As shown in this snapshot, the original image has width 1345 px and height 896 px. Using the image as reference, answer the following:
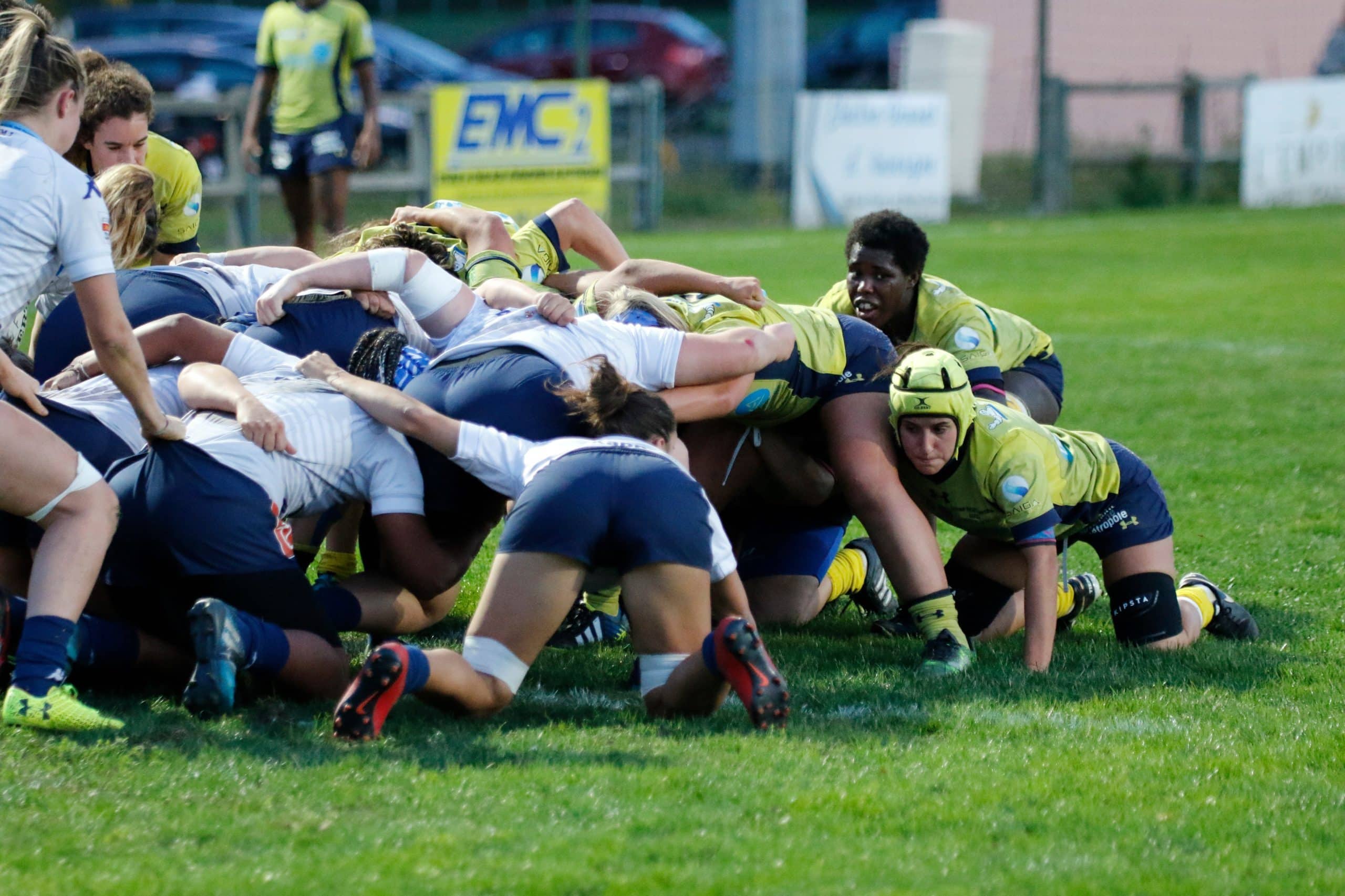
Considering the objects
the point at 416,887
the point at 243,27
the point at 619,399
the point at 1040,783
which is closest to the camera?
the point at 416,887

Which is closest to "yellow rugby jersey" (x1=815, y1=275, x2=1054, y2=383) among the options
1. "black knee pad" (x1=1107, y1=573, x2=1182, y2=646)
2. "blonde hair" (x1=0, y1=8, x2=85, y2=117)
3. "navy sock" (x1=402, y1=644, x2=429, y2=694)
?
"black knee pad" (x1=1107, y1=573, x2=1182, y2=646)

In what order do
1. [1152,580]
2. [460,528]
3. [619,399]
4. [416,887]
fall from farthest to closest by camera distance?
1. [1152,580]
2. [460,528]
3. [619,399]
4. [416,887]

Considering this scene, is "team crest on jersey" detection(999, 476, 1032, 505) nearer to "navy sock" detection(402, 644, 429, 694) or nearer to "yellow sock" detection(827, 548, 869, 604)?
"yellow sock" detection(827, 548, 869, 604)

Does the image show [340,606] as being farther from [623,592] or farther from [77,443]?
[623,592]

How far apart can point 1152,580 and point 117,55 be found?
67.1 ft

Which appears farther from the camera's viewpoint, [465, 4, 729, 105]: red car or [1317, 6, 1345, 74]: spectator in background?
[465, 4, 729, 105]: red car

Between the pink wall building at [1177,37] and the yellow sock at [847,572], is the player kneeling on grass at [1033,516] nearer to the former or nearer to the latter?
the yellow sock at [847,572]

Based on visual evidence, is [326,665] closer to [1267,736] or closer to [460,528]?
[460,528]

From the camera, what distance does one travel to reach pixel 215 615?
12.2 ft

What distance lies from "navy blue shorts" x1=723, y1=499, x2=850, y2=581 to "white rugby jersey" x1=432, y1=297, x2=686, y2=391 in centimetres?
95

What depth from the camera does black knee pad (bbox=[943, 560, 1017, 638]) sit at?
5062 millimetres

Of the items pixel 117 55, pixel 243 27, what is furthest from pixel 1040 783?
pixel 243 27

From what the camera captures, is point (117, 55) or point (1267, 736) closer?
point (1267, 736)

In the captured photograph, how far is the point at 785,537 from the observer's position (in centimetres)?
536
